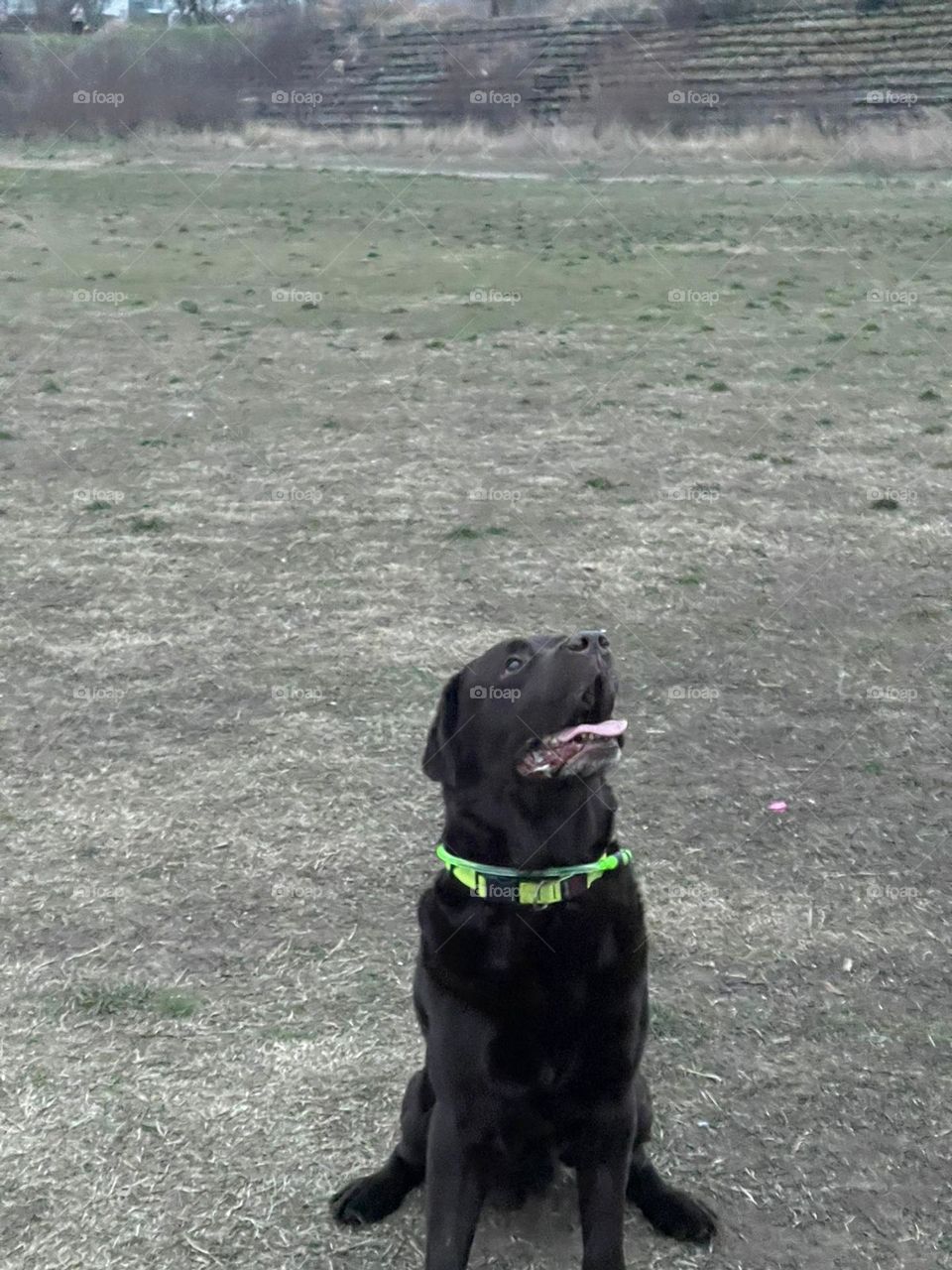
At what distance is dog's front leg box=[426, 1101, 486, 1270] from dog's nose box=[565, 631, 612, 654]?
31.7 inches

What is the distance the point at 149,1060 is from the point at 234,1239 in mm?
568

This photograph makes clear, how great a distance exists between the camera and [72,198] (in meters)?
18.6

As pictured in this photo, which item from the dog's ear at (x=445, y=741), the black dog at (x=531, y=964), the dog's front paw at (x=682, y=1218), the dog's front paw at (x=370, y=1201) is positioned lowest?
the dog's front paw at (x=682, y=1218)

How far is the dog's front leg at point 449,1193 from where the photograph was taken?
2.30 m

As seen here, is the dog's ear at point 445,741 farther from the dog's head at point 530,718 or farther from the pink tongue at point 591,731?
the pink tongue at point 591,731

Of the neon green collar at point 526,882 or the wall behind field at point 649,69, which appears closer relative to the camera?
the neon green collar at point 526,882

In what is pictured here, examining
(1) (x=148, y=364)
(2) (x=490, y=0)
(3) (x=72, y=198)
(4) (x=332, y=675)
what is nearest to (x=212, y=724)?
(4) (x=332, y=675)

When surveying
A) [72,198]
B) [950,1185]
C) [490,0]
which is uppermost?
[490,0]

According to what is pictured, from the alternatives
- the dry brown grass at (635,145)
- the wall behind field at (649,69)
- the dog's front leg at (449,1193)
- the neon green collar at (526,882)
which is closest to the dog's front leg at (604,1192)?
the dog's front leg at (449,1193)

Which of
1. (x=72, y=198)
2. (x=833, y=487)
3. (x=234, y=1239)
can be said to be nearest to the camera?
(x=234, y=1239)

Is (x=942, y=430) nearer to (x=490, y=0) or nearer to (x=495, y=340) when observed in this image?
(x=495, y=340)

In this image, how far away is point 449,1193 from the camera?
91.0 inches

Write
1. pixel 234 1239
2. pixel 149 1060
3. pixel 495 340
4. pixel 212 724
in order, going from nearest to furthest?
1. pixel 234 1239
2. pixel 149 1060
3. pixel 212 724
4. pixel 495 340

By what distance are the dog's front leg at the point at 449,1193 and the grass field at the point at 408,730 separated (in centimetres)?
24
